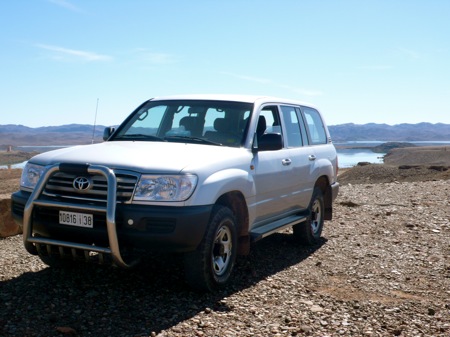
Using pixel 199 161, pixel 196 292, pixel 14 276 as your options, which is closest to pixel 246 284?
pixel 196 292

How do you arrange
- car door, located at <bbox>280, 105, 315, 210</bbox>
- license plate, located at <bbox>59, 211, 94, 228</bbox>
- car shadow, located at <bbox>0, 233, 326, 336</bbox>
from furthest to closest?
car door, located at <bbox>280, 105, 315, 210</bbox> < license plate, located at <bbox>59, 211, 94, 228</bbox> < car shadow, located at <bbox>0, 233, 326, 336</bbox>

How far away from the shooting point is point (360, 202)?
13.6 metres

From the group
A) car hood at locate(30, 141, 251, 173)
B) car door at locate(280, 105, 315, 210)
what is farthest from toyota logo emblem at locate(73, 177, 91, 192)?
car door at locate(280, 105, 315, 210)

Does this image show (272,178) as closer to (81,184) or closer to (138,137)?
(138,137)

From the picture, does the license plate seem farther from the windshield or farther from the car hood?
the windshield

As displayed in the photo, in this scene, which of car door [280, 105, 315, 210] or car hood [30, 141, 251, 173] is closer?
car hood [30, 141, 251, 173]

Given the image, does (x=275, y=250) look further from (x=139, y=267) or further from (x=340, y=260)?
(x=139, y=267)

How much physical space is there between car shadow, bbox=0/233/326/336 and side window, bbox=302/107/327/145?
7.13 feet

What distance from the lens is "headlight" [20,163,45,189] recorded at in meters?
5.45

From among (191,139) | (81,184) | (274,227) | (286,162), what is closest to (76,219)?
(81,184)

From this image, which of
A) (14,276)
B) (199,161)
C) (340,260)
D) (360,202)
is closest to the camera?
(199,161)

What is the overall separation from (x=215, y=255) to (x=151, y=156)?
3.90 ft

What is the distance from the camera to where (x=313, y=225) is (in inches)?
328

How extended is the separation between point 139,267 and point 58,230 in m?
1.49
